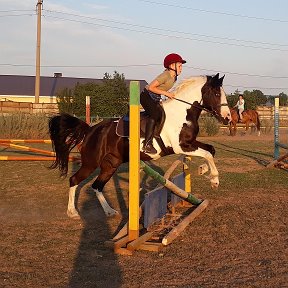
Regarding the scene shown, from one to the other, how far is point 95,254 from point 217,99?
2816 mm

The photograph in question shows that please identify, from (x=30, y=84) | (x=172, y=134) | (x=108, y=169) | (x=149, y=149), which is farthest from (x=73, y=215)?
(x=30, y=84)

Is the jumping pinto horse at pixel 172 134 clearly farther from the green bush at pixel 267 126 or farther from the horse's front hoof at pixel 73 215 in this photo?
the green bush at pixel 267 126

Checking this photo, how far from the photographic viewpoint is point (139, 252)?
541cm

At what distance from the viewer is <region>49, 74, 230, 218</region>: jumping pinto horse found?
6699 mm

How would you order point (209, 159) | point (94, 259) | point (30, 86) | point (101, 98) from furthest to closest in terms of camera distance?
1. point (30, 86)
2. point (101, 98)
3. point (209, 159)
4. point (94, 259)

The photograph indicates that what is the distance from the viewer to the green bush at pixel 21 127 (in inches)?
862

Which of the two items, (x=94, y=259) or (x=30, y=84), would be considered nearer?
(x=94, y=259)

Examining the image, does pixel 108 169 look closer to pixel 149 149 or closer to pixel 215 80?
pixel 149 149

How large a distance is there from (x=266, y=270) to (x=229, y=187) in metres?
5.26

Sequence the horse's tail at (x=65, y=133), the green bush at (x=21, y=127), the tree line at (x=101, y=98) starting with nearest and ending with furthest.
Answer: the horse's tail at (x=65, y=133), the green bush at (x=21, y=127), the tree line at (x=101, y=98)

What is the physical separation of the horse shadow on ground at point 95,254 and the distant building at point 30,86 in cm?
4556

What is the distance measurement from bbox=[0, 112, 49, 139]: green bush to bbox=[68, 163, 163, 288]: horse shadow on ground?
14.2 m

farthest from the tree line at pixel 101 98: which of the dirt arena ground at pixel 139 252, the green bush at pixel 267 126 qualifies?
the dirt arena ground at pixel 139 252

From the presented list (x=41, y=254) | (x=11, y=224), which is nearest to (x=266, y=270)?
(x=41, y=254)
